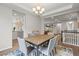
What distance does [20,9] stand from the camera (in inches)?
82.6

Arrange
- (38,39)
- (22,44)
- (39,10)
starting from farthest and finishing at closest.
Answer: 1. (38,39)
2. (22,44)
3. (39,10)

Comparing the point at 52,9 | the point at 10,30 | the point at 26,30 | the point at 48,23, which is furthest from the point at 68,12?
the point at 10,30

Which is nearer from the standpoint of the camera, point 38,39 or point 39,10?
point 39,10

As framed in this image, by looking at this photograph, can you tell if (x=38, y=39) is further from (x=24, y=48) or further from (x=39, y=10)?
(x=39, y=10)

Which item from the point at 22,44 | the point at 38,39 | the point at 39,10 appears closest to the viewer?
the point at 39,10

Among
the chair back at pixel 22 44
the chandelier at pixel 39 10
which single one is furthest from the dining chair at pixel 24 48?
the chandelier at pixel 39 10

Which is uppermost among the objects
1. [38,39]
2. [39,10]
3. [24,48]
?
[39,10]

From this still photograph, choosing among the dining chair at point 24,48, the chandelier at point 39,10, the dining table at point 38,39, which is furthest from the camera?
the dining table at point 38,39

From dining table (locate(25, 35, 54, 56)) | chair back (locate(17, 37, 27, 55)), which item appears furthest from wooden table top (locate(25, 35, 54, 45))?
chair back (locate(17, 37, 27, 55))

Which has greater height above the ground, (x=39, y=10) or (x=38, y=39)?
(x=39, y=10)

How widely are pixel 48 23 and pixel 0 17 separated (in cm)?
107

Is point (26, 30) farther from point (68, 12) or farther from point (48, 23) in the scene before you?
point (68, 12)

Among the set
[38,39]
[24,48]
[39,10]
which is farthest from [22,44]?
[39,10]

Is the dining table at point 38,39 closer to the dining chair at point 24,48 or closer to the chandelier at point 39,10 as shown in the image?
the dining chair at point 24,48
